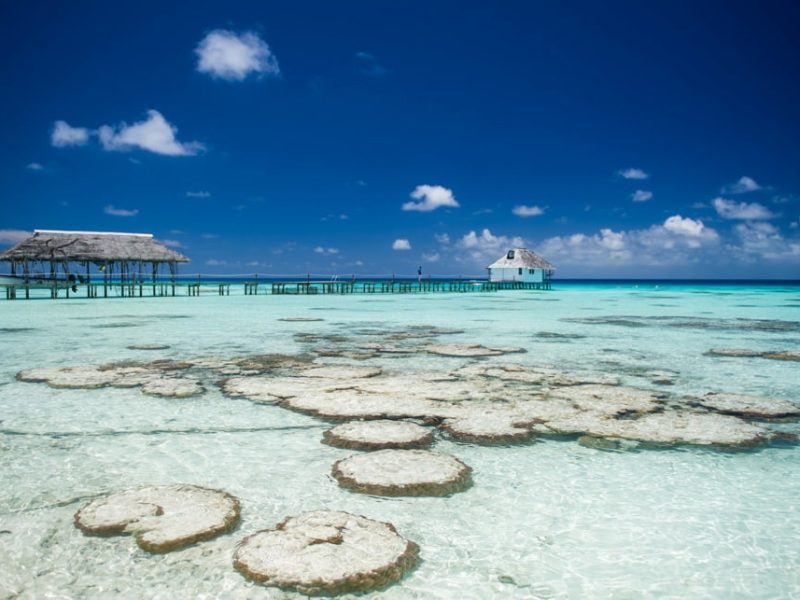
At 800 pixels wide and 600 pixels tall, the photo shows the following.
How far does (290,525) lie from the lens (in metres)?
3.10

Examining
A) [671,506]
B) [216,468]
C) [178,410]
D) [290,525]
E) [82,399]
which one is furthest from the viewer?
[82,399]

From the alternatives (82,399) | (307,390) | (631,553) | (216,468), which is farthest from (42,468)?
(631,553)

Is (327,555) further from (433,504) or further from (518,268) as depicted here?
(518,268)

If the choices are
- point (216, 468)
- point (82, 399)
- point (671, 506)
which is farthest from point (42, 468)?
point (671, 506)

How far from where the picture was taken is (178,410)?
5.60m

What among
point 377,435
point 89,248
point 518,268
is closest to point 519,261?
point 518,268

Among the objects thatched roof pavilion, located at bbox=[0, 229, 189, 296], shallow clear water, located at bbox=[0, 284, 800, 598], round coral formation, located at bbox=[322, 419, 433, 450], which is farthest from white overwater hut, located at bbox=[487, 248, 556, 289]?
round coral formation, located at bbox=[322, 419, 433, 450]

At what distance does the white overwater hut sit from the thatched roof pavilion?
29079 mm

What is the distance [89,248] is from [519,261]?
3472 centimetres

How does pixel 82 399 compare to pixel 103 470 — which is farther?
pixel 82 399

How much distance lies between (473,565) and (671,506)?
1.52 m

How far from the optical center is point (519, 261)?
165 feet

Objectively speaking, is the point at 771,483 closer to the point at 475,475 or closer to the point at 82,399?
the point at 475,475

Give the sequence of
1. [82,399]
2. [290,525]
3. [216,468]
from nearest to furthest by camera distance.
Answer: [290,525], [216,468], [82,399]
